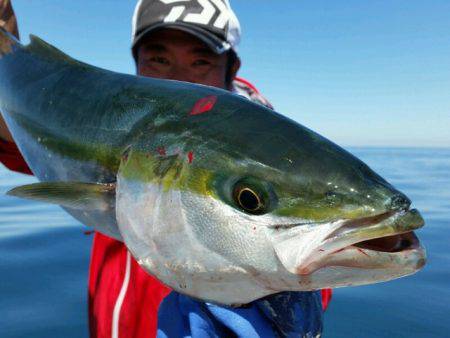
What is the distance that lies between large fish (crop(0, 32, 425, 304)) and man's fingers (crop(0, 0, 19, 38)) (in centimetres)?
199

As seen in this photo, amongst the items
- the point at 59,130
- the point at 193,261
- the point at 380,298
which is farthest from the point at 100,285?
the point at 380,298

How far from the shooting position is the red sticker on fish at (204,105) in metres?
1.57

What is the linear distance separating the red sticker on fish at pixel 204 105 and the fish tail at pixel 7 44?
67.1 inches

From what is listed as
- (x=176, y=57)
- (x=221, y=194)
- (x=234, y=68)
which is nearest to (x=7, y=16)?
(x=176, y=57)

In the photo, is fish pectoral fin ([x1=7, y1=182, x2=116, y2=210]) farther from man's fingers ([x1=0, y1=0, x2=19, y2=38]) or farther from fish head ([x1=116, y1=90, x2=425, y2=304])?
man's fingers ([x1=0, y1=0, x2=19, y2=38])

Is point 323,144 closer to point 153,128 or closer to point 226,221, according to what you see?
point 226,221

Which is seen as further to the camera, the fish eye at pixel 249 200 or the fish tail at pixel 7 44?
the fish tail at pixel 7 44

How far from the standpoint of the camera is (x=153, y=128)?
5.24 feet

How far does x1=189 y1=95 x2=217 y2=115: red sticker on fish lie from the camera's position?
5.15ft

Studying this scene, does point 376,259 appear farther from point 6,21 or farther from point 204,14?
point 6,21

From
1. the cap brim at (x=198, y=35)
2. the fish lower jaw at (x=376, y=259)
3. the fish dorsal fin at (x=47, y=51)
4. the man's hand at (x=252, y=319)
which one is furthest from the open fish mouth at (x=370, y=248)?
the cap brim at (x=198, y=35)

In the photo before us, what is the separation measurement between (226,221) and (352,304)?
367 cm

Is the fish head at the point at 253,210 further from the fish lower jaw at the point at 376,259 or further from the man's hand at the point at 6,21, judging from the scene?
the man's hand at the point at 6,21

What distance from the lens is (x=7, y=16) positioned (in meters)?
3.42
